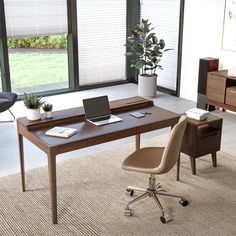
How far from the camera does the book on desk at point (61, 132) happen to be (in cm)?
296

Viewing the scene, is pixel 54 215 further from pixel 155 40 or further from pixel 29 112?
pixel 155 40

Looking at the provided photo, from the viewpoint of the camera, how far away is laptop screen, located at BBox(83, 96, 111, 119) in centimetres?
330

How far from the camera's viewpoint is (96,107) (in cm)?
335

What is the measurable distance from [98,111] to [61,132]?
1.57 feet

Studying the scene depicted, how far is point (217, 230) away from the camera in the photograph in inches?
115

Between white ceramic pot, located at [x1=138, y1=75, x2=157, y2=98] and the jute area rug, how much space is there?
248cm

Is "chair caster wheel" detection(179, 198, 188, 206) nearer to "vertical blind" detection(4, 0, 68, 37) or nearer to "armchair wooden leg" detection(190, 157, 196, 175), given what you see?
"armchair wooden leg" detection(190, 157, 196, 175)

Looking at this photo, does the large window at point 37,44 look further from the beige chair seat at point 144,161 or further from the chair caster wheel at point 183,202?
the chair caster wheel at point 183,202

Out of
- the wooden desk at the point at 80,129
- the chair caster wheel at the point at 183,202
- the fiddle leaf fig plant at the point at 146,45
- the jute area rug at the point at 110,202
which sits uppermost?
the fiddle leaf fig plant at the point at 146,45

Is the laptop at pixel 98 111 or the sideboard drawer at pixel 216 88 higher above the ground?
the laptop at pixel 98 111

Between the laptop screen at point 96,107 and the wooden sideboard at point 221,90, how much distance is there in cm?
248

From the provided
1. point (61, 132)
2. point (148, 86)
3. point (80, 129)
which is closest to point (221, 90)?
point (148, 86)

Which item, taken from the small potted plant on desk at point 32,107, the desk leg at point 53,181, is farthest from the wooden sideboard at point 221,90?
the desk leg at point 53,181

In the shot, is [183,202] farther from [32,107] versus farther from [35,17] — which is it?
[35,17]
